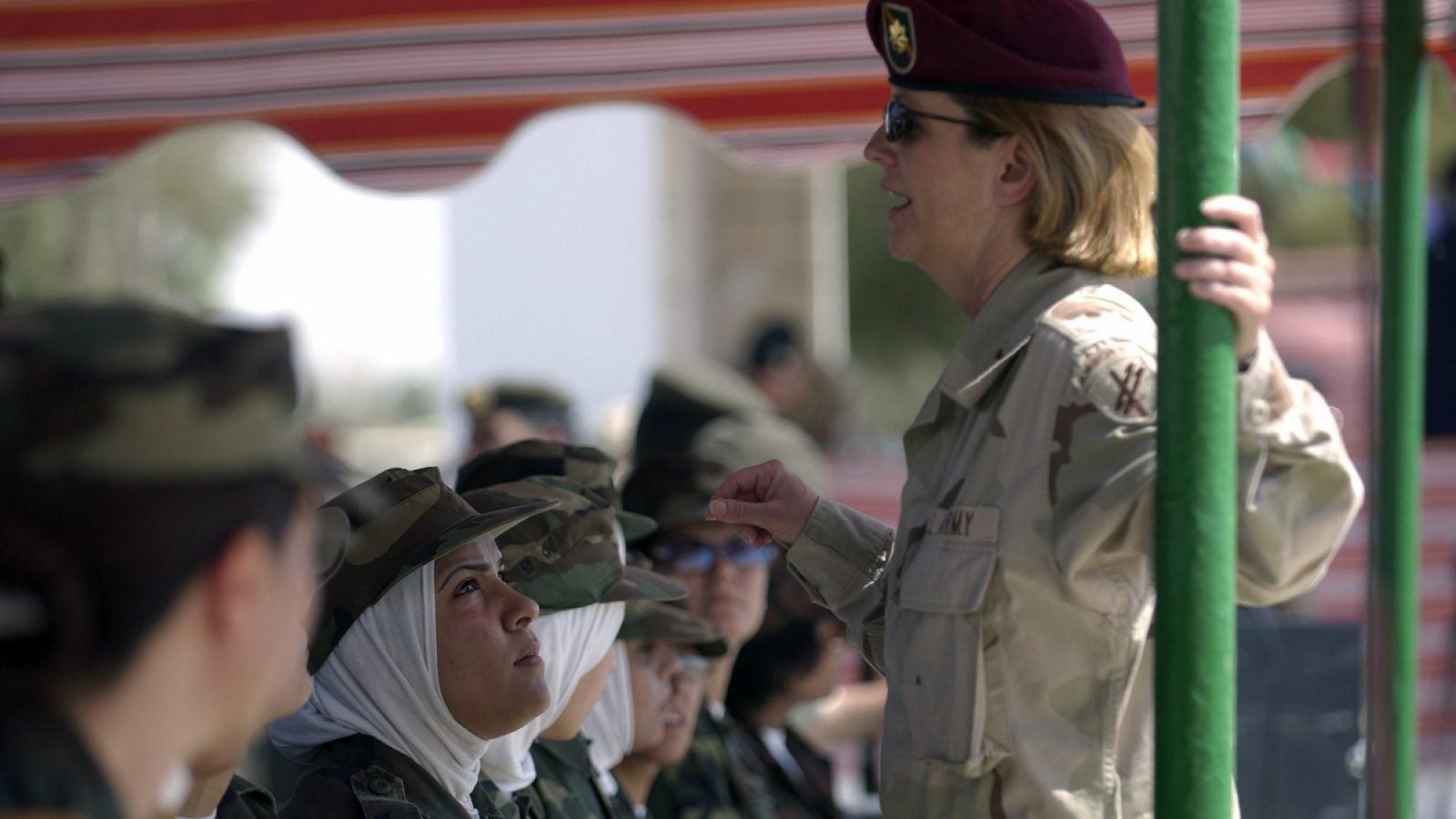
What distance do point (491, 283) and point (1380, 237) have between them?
49.8 feet

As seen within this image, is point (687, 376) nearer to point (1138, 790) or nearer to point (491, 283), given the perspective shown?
point (1138, 790)

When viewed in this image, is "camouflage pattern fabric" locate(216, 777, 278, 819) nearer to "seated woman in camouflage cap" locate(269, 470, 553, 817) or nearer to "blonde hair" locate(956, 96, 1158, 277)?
"seated woman in camouflage cap" locate(269, 470, 553, 817)

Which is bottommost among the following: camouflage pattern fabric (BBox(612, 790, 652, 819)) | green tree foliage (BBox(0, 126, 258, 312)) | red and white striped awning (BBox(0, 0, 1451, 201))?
camouflage pattern fabric (BBox(612, 790, 652, 819))

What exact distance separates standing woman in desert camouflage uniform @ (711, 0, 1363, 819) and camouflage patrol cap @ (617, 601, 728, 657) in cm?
90

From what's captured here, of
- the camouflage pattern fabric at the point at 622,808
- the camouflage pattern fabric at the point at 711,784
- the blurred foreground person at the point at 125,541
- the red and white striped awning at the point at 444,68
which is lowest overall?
the camouflage pattern fabric at the point at 711,784

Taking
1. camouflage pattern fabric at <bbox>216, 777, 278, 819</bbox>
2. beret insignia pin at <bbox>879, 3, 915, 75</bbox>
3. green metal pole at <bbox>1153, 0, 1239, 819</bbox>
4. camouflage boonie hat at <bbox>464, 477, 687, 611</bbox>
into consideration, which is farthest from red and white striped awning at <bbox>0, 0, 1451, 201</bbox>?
green metal pole at <bbox>1153, 0, 1239, 819</bbox>

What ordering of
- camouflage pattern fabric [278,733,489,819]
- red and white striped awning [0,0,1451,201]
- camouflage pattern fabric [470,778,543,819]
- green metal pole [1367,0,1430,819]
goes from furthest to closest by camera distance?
red and white striped awning [0,0,1451,201], green metal pole [1367,0,1430,819], camouflage pattern fabric [470,778,543,819], camouflage pattern fabric [278,733,489,819]

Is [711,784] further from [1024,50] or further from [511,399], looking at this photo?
[511,399]

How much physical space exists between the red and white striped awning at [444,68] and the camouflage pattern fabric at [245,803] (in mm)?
2132

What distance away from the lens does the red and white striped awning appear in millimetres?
3994

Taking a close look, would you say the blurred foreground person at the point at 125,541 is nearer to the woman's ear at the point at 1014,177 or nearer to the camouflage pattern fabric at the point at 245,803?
the camouflage pattern fabric at the point at 245,803

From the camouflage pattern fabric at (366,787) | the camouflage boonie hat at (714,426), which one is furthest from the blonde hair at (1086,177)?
the camouflage boonie hat at (714,426)

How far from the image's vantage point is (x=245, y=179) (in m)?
24.6

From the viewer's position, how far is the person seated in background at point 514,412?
20.7ft
